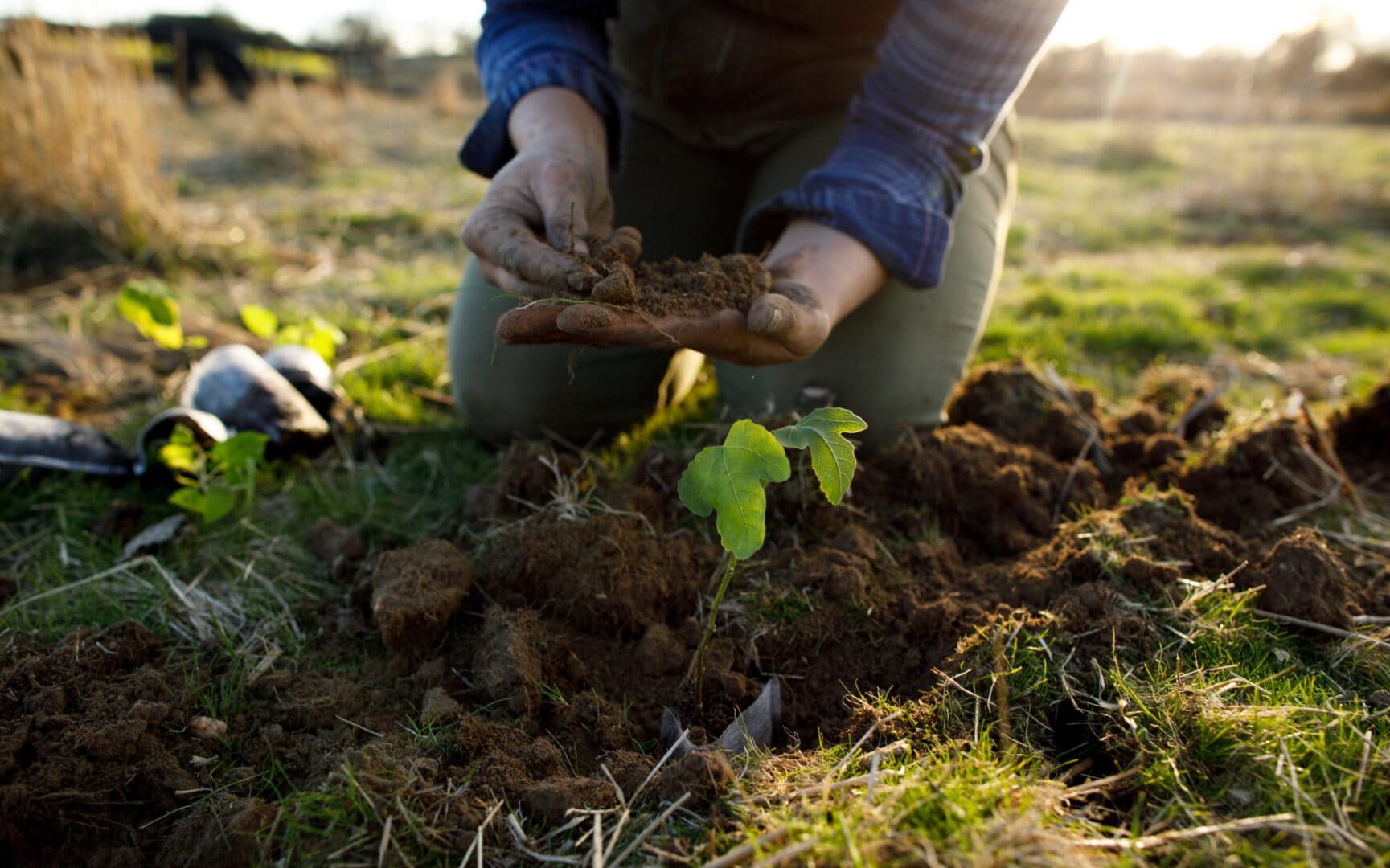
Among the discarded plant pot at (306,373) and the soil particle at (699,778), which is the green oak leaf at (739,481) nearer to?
→ the soil particle at (699,778)

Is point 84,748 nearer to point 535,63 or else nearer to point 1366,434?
point 535,63

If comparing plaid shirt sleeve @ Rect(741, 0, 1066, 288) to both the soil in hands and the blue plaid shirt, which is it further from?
the soil in hands

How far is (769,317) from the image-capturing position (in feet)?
5.08

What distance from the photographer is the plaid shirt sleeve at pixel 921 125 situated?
1.94 meters

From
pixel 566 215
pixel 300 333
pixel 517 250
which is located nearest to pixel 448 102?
pixel 300 333

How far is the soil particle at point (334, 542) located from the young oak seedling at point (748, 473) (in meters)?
1.06

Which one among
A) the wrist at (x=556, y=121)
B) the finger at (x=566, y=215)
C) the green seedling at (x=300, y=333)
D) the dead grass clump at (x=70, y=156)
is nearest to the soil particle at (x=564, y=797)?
the finger at (x=566, y=215)

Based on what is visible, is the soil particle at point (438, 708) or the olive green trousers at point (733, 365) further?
the olive green trousers at point (733, 365)

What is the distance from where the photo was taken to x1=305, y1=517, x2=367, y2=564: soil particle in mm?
1896

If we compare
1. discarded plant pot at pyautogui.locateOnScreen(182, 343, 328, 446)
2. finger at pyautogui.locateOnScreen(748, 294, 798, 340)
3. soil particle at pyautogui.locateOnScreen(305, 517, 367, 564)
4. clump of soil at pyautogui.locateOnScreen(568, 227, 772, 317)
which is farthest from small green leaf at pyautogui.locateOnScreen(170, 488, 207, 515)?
finger at pyautogui.locateOnScreen(748, 294, 798, 340)

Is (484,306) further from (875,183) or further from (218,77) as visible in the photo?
(218,77)

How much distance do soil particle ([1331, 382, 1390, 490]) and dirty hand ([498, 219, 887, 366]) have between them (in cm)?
158

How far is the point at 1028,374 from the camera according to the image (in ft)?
8.00

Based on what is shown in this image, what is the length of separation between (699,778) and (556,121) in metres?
1.66
